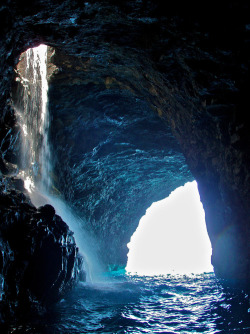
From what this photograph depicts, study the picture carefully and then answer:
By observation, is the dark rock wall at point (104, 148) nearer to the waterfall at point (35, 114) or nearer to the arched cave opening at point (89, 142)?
the arched cave opening at point (89, 142)

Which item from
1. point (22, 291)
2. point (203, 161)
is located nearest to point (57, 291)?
point (22, 291)

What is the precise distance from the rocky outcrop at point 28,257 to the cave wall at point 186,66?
2391 millimetres

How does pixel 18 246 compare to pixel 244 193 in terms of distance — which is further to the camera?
pixel 244 193

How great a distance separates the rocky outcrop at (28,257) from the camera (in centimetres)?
460

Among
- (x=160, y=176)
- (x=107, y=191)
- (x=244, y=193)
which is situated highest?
(x=160, y=176)

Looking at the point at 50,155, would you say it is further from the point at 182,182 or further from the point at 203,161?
the point at 182,182

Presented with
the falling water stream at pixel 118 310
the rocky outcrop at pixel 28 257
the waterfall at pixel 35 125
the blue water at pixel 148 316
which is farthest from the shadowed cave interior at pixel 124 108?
the blue water at pixel 148 316

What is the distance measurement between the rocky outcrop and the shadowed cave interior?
1.2 inches

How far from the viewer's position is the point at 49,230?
19.8 feet

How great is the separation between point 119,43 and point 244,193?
5.85 m

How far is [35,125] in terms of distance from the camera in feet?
34.3

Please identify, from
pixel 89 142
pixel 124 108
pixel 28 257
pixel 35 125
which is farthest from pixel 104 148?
→ pixel 28 257

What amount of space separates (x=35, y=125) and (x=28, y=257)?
22.2ft

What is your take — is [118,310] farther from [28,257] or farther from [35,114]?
[35,114]
